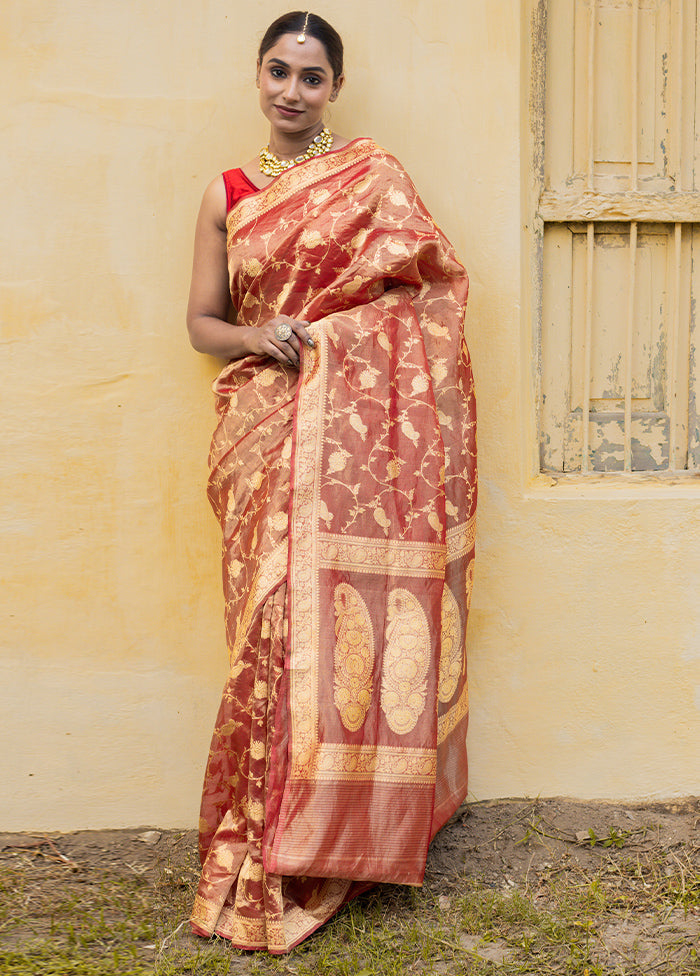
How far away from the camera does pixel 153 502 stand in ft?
9.16

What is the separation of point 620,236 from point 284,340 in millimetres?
1251

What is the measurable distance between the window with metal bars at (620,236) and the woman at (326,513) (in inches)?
21.7

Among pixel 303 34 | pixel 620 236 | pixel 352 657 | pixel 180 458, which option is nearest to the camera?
pixel 352 657

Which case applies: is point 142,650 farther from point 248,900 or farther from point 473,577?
point 473,577

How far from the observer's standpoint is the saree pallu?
7.48 feet

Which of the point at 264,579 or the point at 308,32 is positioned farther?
the point at 308,32

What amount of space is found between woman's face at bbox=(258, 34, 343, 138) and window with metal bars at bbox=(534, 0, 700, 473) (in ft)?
2.51

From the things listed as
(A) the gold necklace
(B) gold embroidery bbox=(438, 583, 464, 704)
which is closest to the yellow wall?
(A) the gold necklace

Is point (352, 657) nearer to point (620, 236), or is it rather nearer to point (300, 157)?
point (300, 157)

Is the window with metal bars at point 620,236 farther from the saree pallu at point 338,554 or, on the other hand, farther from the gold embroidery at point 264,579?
the gold embroidery at point 264,579

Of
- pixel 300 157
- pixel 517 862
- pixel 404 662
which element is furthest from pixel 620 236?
pixel 517 862

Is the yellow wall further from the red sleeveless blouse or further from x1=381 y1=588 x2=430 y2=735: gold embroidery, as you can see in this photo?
x1=381 y1=588 x2=430 y2=735: gold embroidery

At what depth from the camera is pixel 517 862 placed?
267 centimetres

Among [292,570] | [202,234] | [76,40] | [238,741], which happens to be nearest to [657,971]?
[238,741]
